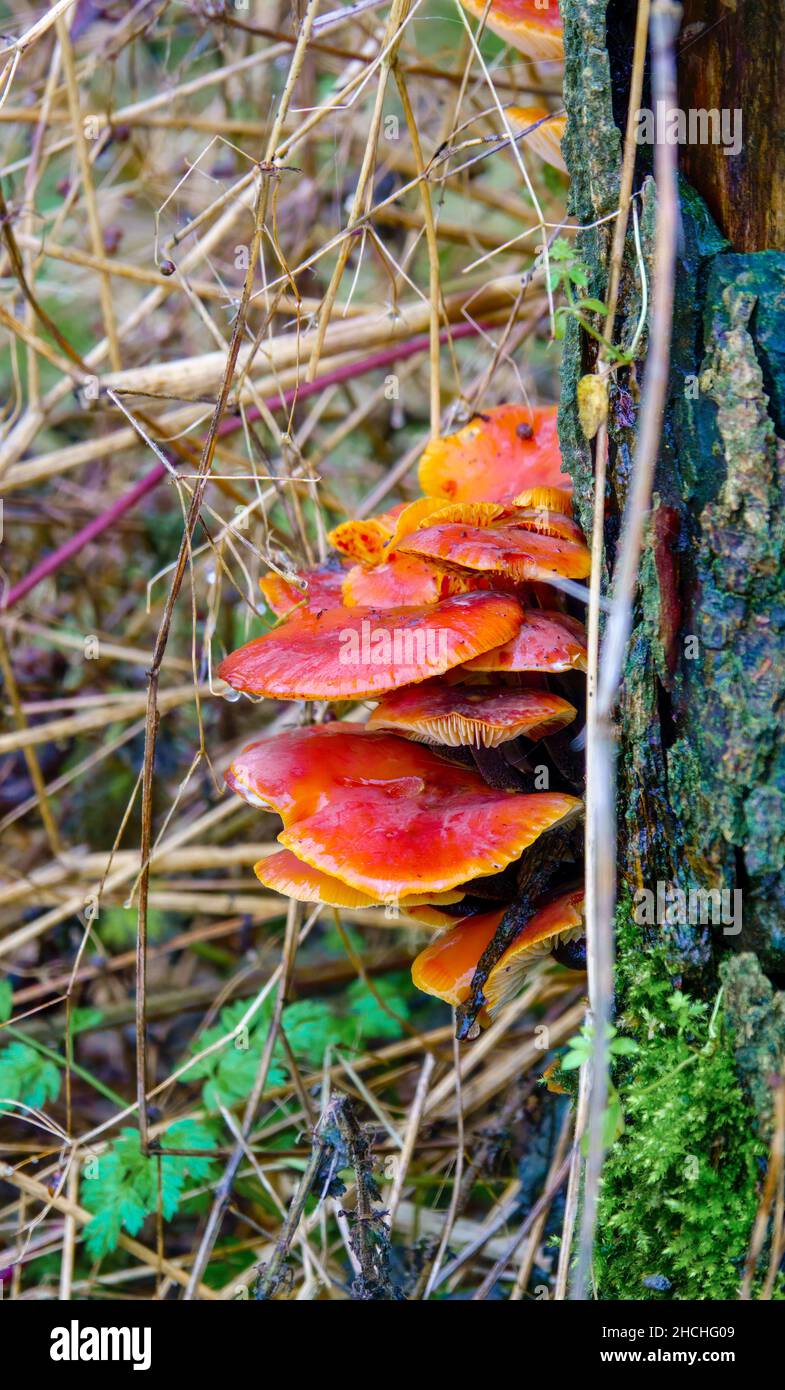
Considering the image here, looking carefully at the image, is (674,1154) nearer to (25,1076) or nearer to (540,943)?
(540,943)

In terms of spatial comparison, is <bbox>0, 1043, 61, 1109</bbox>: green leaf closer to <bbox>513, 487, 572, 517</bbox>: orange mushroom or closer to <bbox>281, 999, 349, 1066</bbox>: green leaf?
<bbox>281, 999, 349, 1066</bbox>: green leaf

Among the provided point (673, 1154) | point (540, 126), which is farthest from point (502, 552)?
point (540, 126)

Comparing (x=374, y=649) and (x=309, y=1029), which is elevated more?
(x=374, y=649)

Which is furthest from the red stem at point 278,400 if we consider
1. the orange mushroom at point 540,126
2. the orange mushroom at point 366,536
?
the orange mushroom at point 366,536

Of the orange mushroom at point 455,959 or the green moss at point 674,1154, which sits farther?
the orange mushroom at point 455,959

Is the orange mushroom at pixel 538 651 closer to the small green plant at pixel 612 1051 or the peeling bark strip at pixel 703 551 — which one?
the peeling bark strip at pixel 703 551

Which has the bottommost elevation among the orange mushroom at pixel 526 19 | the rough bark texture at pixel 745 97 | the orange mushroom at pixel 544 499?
the orange mushroom at pixel 544 499

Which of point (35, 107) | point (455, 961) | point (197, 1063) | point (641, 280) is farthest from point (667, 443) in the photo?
point (35, 107)

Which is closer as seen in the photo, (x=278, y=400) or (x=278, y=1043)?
(x=278, y=1043)
